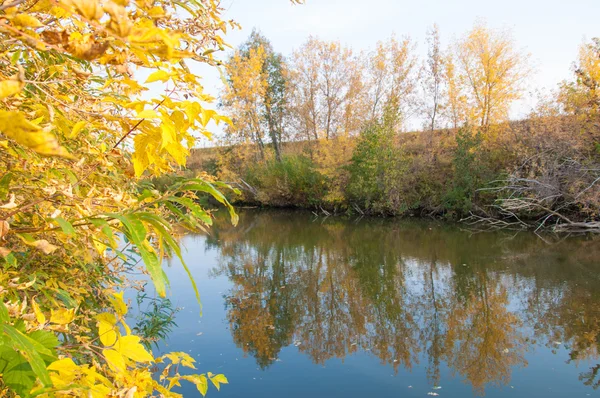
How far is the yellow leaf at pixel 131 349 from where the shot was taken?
2.69 ft

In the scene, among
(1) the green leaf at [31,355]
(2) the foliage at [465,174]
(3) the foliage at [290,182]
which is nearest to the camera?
(1) the green leaf at [31,355]

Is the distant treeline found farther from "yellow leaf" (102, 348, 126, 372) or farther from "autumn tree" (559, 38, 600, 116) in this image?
"yellow leaf" (102, 348, 126, 372)

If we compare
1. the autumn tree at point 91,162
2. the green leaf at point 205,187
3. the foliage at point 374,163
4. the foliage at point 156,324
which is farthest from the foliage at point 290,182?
the green leaf at point 205,187

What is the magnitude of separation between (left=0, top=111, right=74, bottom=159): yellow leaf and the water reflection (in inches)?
215

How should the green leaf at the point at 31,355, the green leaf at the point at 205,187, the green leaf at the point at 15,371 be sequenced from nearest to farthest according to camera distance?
1. the green leaf at the point at 31,355
2. the green leaf at the point at 15,371
3. the green leaf at the point at 205,187

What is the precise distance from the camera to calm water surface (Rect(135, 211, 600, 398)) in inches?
199

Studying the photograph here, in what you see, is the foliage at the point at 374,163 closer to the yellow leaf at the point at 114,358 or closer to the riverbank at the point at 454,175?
the riverbank at the point at 454,175

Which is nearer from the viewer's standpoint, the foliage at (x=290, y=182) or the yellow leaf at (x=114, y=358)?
the yellow leaf at (x=114, y=358)

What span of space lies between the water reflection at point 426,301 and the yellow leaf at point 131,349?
198 inches

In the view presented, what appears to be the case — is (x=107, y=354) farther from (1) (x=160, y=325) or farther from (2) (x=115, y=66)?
(1) (x=160, y=325)

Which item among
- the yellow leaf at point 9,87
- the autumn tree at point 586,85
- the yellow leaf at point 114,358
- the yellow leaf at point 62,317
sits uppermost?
the autumn tree at point 586,85

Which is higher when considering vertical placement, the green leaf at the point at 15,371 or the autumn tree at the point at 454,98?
the autumn tree at the point at 454,98

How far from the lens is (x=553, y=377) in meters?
4.95

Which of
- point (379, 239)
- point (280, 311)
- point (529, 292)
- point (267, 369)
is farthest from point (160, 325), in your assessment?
point (379, 239)
